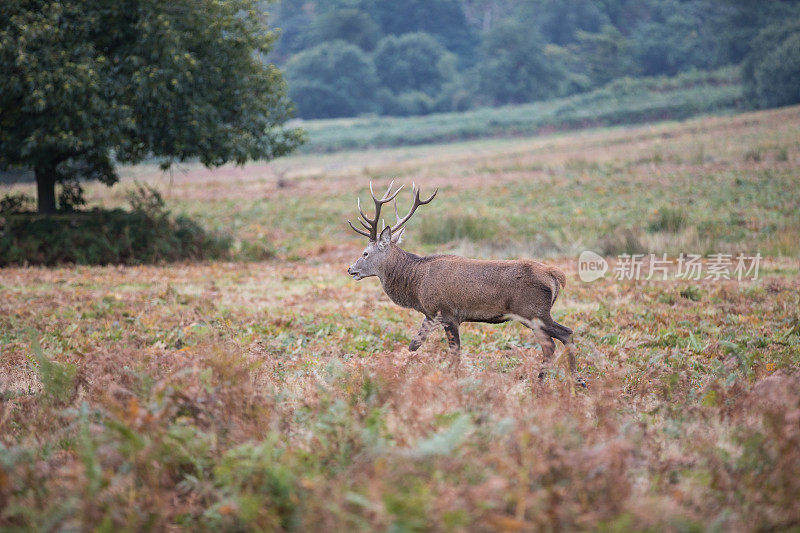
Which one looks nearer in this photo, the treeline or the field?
the field

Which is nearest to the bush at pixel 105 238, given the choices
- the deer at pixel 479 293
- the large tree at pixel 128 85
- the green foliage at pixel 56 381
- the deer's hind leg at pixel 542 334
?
the large tree at pixel 128 85

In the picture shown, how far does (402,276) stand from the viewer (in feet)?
27.5

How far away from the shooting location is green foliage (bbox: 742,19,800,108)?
2099 inches

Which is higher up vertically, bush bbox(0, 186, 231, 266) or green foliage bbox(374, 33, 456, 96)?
green foliage bbox(374, 33, 456, 96)

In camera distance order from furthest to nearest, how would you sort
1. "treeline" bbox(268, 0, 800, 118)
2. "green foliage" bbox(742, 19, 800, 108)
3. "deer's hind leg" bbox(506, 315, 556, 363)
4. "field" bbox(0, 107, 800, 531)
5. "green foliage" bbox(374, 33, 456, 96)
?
"green foliage" bbox(374, 33, 456, 96), "treeline" bbox(268, 0, 800, 118), "green foliage" bbox(742, 19, 800, 108), "deer's hind leg" bbox(506, 315, 556, 363), "field" bbox(0, 107, 800, 531)

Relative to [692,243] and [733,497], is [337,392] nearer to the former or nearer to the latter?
[733,497]

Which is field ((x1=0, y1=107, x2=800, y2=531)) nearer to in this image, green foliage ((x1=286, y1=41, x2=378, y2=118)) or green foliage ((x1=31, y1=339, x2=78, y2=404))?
green foliage ((x1=31, y1=339, x2=78, y2=404))

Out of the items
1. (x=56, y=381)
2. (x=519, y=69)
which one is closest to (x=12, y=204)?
(x=56, y=381)

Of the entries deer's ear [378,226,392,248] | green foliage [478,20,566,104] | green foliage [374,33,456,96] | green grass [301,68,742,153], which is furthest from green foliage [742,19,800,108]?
deer's ear [378,226,392,248]

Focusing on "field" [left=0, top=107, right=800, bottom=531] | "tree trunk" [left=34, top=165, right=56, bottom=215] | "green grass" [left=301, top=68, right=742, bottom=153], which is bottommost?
"field" [left=0, top=107, right=800, bottom=531]

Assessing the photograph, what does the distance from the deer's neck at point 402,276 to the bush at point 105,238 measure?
1012 centimetres

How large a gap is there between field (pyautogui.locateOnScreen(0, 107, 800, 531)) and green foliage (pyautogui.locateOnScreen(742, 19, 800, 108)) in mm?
43872

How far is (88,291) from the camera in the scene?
12227 mm

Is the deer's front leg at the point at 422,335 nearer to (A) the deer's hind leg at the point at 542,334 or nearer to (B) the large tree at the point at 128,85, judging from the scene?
(A) the deer's hind leg at the point at 542,334
